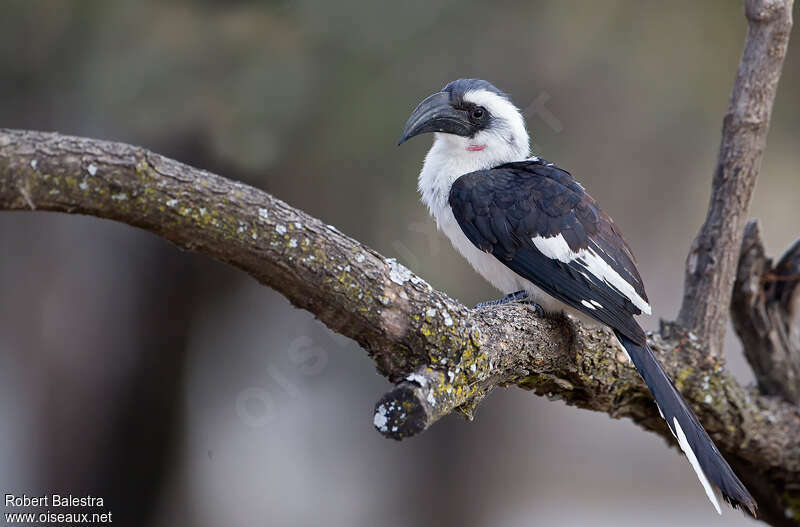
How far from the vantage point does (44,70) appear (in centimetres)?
367

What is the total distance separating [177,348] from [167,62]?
1311 millimetres

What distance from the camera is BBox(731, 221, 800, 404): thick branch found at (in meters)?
2.85

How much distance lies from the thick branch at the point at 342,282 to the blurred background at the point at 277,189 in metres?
1.76

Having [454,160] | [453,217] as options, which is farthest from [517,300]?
[454,160]

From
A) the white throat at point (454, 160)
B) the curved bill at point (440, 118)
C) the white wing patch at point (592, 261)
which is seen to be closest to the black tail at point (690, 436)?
the white wing patch at point (592, 261)

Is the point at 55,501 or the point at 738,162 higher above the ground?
the point at 738,162

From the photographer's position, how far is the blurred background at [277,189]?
3566 mm

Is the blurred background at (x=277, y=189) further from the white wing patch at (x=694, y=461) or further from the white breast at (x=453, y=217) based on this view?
the white wing patch at (x=694, y=461)

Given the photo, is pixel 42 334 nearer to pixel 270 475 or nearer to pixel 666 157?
pixel 270 475

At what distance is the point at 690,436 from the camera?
81.4 inches

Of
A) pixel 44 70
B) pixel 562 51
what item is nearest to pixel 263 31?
pixel 44 70

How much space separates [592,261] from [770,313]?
3.21 feet

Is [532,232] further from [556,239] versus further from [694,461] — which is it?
[694,461]

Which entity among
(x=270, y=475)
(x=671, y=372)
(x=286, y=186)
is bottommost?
(x=671, y=372)
